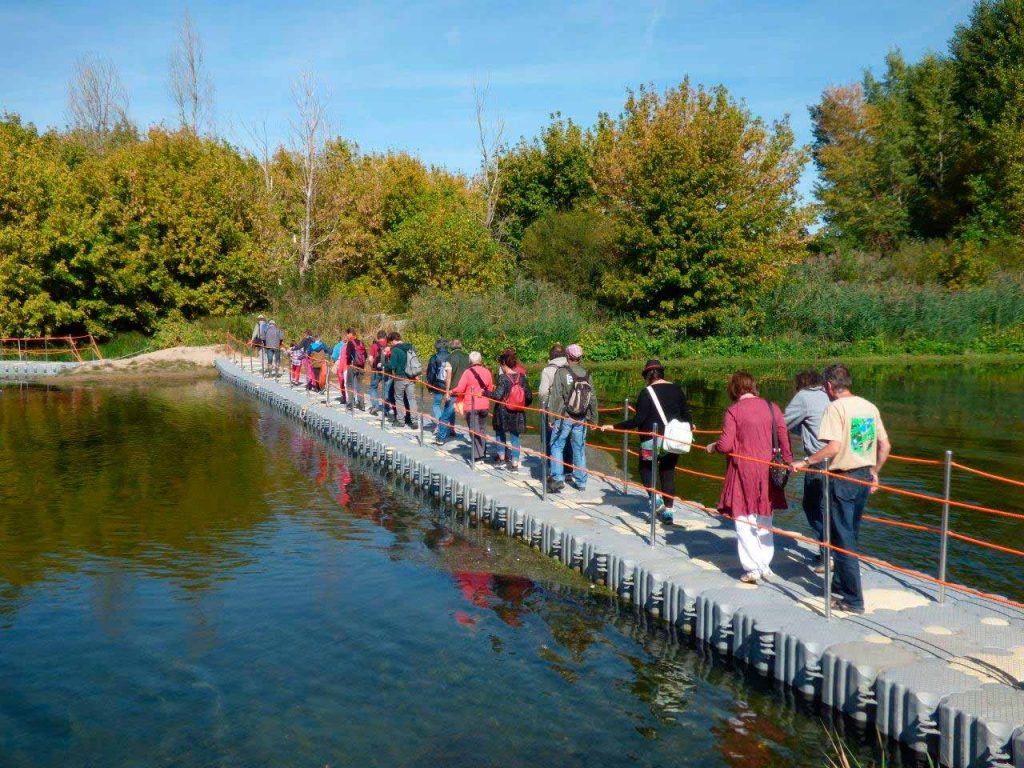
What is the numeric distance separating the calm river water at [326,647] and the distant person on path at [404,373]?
2.57 m

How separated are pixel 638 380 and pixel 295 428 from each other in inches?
586

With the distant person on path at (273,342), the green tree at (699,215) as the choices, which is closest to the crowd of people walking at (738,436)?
the distant person on path at (273,342)

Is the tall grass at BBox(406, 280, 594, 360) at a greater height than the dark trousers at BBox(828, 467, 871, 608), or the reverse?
the tall grass at BBox(406, 280, 594, 360)

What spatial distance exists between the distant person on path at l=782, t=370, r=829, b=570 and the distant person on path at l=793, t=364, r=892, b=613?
3.05 feet

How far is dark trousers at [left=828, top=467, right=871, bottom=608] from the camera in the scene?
797 cm

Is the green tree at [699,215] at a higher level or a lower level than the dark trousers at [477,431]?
higher

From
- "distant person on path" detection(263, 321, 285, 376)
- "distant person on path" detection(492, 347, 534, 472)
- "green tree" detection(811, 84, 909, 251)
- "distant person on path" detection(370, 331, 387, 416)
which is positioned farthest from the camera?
"green tree" detection(811, 84, 909, 251)

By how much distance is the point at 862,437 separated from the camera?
7984 mm

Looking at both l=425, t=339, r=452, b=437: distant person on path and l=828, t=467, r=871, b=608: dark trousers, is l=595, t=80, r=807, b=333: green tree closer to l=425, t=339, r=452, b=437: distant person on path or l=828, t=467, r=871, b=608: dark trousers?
A: l=425, t=339, r=452, b=437: distant person on path

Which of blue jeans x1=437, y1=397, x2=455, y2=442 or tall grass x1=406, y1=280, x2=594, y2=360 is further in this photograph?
tall grass x1=406, y1=280, x2=594, y2=360

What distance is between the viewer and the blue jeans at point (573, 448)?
41.6 ft

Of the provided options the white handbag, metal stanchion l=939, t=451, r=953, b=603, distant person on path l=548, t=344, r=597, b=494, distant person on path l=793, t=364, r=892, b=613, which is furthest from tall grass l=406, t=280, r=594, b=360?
metal stanchion l=939, t=451, r=953, b=603

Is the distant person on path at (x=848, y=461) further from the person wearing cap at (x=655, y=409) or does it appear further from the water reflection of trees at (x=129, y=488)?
the water reflection of trees at (x=129, y=488)

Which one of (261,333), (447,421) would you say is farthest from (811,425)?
(261,333)
